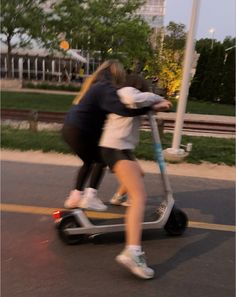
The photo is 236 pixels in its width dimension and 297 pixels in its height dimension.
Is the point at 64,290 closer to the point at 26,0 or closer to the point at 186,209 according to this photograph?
the point at 186,209

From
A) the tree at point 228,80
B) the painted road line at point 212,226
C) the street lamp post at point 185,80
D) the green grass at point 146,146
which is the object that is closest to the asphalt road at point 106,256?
the painted road line at point 212,226

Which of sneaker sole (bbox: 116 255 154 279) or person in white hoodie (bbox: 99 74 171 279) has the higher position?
person in white hoodie (bbox: 99 74 171 279)

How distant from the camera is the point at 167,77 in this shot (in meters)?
18.6

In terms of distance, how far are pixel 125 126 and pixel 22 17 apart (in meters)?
24.9

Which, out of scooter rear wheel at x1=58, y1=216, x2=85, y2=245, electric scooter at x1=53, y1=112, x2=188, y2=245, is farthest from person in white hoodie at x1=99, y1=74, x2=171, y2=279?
scooter rear wheel at x1=58, y1=216, x2=85, y2=245

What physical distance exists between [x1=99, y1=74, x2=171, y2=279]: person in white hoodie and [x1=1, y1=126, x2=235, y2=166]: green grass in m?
4.02

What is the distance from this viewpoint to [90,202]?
13.7 feet

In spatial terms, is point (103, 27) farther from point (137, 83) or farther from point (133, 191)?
point (133, 191)

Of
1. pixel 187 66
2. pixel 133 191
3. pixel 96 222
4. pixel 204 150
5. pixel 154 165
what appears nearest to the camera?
pixel 133 191

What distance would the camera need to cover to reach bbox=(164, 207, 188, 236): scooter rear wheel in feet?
13.4

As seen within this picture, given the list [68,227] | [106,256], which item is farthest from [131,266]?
[68,227]

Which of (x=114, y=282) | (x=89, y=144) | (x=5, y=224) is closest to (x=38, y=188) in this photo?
(x=5, y=224)

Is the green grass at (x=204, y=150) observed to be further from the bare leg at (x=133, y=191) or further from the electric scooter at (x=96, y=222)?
the bare leg at (x=133, y=191)

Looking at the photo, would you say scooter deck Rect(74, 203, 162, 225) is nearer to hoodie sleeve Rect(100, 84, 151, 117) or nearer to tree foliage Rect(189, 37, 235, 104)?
hoodie sleeve Rect(100, 84, 151, 117)
